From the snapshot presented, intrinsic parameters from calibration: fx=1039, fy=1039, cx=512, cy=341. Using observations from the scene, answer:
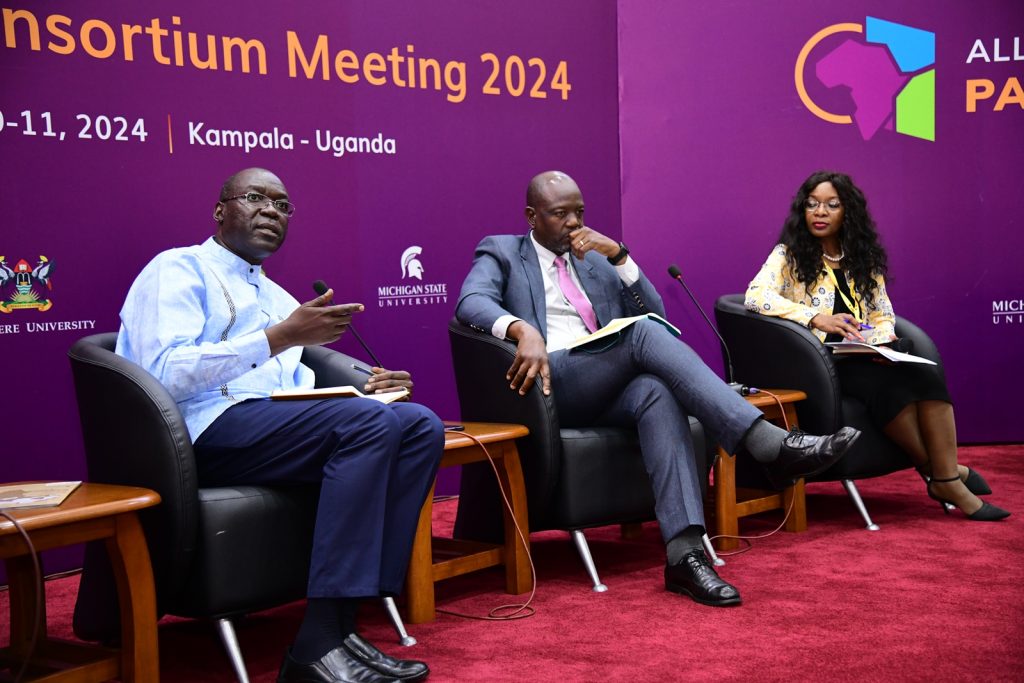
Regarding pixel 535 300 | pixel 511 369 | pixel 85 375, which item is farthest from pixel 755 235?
pixel 85 375

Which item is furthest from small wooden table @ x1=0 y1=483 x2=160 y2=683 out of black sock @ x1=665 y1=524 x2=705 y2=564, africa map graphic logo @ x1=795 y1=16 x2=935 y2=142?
africa map graphic logo @ x1=795 y1=16 x2=935 y2=142

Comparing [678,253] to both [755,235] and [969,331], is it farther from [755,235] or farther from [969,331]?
[969,331]

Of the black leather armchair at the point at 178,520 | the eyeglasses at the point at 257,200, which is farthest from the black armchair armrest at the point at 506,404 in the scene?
the black leather armchair at the point at 178,520

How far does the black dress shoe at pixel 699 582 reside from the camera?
268 cm

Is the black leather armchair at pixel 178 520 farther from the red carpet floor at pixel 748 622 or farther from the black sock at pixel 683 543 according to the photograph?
the black sock at pixel 683 543

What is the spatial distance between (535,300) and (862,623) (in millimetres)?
1336

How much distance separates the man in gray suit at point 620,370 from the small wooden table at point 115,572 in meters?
1.20

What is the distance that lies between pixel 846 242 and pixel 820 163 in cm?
117

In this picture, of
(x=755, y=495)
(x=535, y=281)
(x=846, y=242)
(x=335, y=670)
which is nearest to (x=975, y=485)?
(x=755, y=495)

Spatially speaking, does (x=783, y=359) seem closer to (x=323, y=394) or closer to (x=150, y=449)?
(x=323, y=394)

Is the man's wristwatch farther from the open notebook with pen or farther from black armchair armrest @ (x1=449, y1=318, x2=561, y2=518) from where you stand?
the open notebook with pen

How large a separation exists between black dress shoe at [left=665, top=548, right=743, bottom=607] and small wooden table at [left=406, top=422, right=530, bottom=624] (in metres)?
0.41

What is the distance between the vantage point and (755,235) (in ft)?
16.1

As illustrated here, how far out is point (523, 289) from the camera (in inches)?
128
